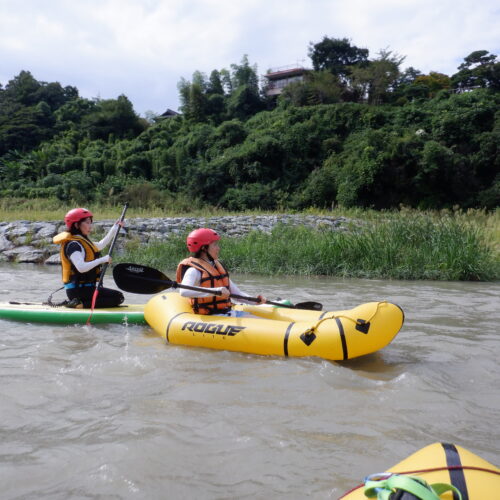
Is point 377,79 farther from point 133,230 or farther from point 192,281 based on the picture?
point 192,281

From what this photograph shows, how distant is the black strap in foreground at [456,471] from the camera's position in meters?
1.32

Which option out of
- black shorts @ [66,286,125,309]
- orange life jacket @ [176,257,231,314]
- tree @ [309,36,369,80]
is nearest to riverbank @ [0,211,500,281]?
black shorts @ [66,286,125,309]

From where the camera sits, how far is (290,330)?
3531 mm

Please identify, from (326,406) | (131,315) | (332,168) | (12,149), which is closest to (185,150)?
(332,168)

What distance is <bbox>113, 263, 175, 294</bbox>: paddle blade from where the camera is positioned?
4.41 m

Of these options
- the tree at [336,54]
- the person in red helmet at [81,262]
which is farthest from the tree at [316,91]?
the person in red helmet at [81,262]

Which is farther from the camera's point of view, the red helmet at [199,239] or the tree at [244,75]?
the tree at [244,75]

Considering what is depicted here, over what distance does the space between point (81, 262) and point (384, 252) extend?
15.1 feet

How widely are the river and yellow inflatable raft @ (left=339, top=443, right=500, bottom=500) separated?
539 mm

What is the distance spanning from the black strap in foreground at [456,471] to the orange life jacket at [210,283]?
2667 mm

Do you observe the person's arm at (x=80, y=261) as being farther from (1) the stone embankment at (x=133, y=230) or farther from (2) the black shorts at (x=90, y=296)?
(1) the stone embankment at (x=133, y=230)

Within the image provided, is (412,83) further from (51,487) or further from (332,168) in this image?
(51,487)

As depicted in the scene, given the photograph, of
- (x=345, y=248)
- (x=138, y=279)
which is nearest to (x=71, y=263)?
(x=138, y=279)

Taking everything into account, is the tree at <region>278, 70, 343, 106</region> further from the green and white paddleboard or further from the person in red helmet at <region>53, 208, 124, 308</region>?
the green and white paddleboard
